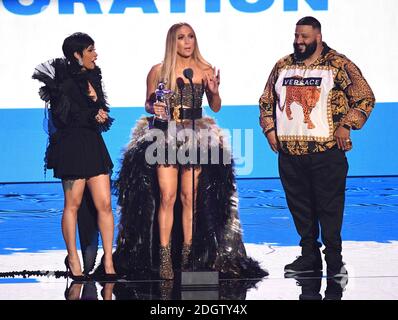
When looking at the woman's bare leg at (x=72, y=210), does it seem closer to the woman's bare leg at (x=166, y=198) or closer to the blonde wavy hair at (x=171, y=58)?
the woman's bare leg at (x=166, y=198)

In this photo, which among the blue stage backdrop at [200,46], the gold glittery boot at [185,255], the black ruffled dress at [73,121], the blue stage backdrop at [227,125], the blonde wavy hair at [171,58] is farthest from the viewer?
the blue stage backdrop at [227,125]

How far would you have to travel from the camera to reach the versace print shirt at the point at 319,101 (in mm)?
7523

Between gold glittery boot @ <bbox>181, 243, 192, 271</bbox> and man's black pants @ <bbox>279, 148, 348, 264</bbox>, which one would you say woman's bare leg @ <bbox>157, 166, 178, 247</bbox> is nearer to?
gold glittery boot @ <bbox>181, 243, 192, 271</bbox>

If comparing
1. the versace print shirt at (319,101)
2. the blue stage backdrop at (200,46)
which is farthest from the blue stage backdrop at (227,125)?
the versace print shirt at (319,101)

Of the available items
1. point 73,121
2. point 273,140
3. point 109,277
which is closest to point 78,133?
point 73,121

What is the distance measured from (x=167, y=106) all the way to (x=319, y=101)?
1.02 meters

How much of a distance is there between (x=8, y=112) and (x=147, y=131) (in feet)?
5.96

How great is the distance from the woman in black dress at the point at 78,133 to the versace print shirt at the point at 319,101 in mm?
1216

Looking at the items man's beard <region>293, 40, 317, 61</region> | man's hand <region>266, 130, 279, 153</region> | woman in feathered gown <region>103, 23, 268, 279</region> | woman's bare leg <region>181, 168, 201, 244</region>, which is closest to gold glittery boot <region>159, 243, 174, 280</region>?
woman in feathered gown <region>103, 23, 268, 279</region>

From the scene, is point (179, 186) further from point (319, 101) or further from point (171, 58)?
point (319, 101)

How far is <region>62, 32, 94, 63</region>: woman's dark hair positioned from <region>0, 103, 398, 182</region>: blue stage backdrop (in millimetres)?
1437

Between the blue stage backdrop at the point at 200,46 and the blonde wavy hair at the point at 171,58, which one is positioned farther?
the blue stage backdrop at the point at 200,46

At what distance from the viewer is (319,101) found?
7.60m

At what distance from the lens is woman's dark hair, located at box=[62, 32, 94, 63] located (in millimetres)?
7523
